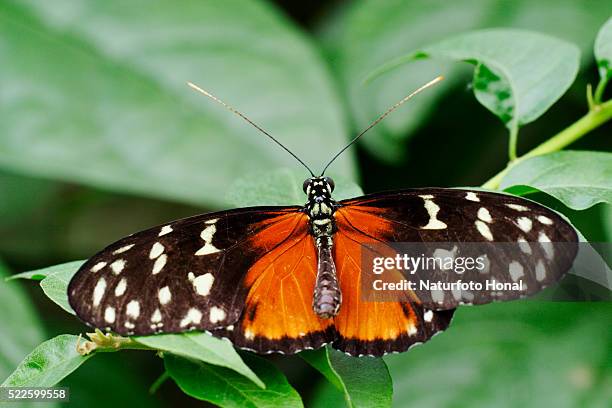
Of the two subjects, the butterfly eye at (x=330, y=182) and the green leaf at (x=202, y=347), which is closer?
the green leaf at (x=202, y=347)

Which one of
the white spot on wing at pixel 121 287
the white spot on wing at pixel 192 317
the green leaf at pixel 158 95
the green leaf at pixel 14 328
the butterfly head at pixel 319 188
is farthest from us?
the green leaf at pixel 158 95

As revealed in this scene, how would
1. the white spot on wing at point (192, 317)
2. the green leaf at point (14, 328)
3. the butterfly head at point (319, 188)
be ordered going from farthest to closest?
the green leaf at point (14, 328), the butterfly head at point (319, 188), the white spot on wing at point (192, 317)

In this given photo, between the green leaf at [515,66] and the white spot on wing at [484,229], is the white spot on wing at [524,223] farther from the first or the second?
the green leaf at [515,66]

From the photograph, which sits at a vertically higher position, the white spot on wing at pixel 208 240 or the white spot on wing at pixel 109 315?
the white spot on wing at pixel 208 240

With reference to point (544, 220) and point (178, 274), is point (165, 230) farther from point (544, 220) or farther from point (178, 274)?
point (544, 220)

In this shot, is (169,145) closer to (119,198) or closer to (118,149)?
(118,149)

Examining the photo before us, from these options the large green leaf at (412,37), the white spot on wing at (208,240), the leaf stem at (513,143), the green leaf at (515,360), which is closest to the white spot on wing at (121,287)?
the white spot on wing at (208,240)
